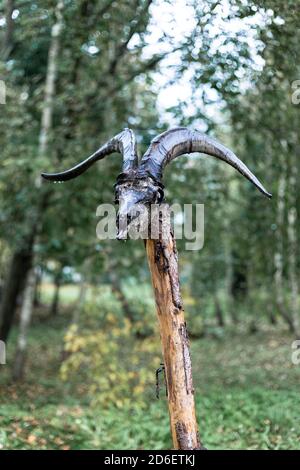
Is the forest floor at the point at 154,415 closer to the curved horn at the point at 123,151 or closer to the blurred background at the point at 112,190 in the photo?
the blurred background at the point at 112,190

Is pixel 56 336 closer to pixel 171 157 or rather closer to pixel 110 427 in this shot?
pixel 110 427

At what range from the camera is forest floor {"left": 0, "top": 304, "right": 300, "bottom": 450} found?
20.8 feet

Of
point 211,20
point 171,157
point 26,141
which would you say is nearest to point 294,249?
point 26,141

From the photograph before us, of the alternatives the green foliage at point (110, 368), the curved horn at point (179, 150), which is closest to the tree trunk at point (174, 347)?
the curved horn at point (179, 150)

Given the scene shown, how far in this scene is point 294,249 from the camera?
41.7 ft

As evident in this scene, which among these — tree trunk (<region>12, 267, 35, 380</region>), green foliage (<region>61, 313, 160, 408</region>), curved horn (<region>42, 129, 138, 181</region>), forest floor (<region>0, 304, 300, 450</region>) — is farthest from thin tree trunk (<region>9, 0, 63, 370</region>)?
curved horn (<region>42, 129, 138, 181</region>)

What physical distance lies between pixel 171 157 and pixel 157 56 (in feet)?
15.2

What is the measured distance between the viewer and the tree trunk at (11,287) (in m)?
10.7

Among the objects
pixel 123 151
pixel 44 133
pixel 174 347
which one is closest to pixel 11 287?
pixel 44 133

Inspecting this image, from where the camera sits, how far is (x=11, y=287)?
1075cm

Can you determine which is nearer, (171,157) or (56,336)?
(171,157)

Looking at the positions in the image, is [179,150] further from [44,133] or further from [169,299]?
[44,133]

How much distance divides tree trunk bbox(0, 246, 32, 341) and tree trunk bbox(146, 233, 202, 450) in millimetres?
7038
